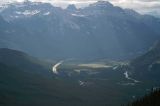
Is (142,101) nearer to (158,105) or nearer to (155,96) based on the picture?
(155,96)

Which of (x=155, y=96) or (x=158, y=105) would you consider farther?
(x=155, y=96)

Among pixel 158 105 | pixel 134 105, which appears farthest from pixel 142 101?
pixel 158 105

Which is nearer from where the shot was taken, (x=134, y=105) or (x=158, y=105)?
(x=158, y=105)

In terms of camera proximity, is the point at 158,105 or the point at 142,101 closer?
the point at 158,105

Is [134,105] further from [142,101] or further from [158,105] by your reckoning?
[158,105]
